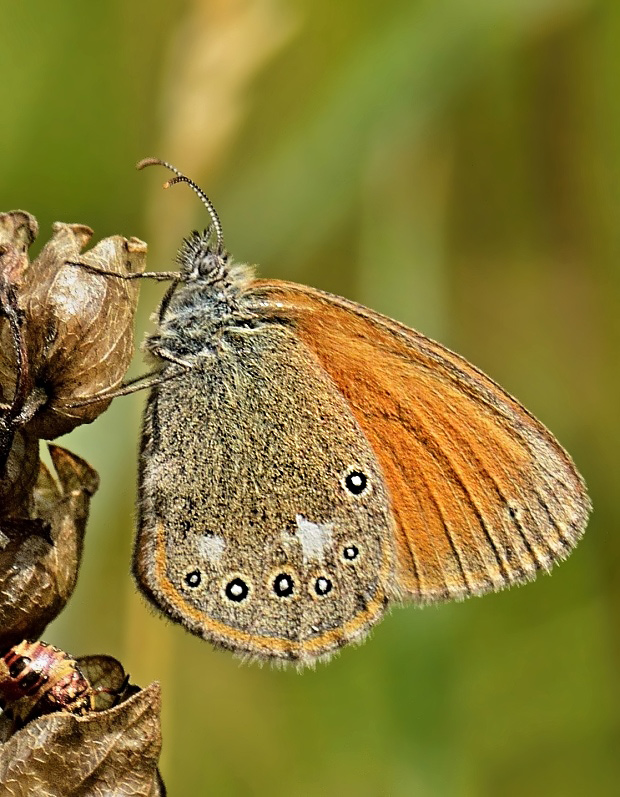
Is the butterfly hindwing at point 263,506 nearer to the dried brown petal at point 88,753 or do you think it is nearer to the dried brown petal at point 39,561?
the dried brown petal at point 39,561

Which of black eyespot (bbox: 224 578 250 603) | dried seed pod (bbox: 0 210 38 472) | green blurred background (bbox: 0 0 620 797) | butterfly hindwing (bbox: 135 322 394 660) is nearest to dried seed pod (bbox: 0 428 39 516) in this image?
dried seed pod (bbox: 0 210 38 472)

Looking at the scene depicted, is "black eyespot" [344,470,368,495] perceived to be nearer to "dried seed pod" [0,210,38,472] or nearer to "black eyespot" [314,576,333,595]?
"black eyespot" [314,576,333,595]

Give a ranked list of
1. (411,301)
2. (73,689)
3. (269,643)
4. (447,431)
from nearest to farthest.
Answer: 1. (73,689)
2. (269,643)
3. (447,431)
4. (411,301)

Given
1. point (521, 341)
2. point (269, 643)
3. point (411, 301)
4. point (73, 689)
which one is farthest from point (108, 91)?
point (73, 689)

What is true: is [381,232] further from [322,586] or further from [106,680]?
[106,680]

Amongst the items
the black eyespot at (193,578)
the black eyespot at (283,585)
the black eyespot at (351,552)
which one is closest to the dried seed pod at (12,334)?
the black eyespot at (193,578)

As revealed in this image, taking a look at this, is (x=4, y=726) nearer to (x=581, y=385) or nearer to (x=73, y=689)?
(x=73, y=689)
